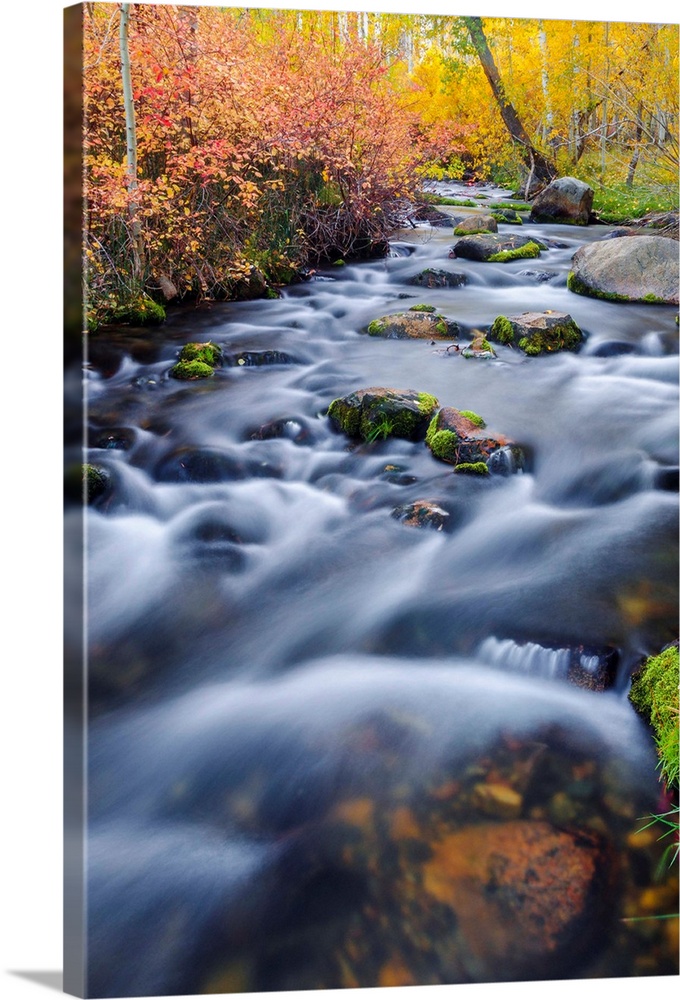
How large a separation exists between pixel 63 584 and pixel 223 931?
2.90 feet

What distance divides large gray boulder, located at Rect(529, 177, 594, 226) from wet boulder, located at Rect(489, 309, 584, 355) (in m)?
0.27

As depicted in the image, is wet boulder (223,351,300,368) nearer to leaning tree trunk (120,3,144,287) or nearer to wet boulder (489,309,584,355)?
leaning tree trunk (120,3,144,287)

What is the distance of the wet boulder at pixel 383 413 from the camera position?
8.32 feet

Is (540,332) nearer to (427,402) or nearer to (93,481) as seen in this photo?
(427,402)

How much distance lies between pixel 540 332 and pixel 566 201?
371 millimetres

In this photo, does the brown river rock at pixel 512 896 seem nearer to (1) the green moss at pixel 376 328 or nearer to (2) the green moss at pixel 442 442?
(2) the green moss at pixel 442 442

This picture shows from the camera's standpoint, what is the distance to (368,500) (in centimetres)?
248

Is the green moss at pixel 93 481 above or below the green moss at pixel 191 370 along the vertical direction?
below

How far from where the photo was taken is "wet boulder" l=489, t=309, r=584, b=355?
8.64ft

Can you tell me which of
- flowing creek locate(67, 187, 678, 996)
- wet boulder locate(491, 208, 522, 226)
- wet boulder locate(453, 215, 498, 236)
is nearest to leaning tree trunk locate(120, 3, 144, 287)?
flowing creek locate(67, 187, 678, 996)

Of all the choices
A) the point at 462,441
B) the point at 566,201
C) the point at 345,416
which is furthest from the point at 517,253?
the point at 345,416

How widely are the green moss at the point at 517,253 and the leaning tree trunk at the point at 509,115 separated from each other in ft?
0.63

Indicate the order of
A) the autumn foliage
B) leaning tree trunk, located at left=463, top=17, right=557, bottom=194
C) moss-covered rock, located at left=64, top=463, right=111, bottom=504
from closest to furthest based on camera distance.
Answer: moss-covered rock, located at left=64, top=463, right=111, bottom=504
the autumn foliage
leaning tree trunk, located at left=463, top=17, right=557, bottom=194
